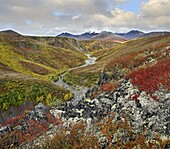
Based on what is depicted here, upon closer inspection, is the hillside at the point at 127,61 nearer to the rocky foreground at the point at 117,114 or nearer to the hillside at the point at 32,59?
the rocky foreground at the point at 117,114

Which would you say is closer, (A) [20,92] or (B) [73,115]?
(B) [73,115]

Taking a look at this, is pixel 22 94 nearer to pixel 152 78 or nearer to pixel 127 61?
pixel 127 61

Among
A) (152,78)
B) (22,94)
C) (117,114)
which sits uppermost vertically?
(152,78)

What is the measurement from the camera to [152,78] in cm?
1772

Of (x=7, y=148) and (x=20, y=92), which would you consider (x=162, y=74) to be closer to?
(x=7, y=148)

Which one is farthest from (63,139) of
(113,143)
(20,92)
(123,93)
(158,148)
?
(20,92)

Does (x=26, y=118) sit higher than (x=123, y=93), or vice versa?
(x=123, y=93)

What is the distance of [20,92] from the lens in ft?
133

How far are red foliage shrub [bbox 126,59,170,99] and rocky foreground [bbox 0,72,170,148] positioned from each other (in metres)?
0.54

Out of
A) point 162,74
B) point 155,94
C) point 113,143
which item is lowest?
point 113,143

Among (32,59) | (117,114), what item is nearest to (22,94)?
(117,114)

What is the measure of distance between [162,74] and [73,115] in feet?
25.6

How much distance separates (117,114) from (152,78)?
201 inches

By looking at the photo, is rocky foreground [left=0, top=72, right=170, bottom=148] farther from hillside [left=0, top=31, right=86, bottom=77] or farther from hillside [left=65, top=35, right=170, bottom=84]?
hillside [left=0, top=31, right=86, bottom=77]
